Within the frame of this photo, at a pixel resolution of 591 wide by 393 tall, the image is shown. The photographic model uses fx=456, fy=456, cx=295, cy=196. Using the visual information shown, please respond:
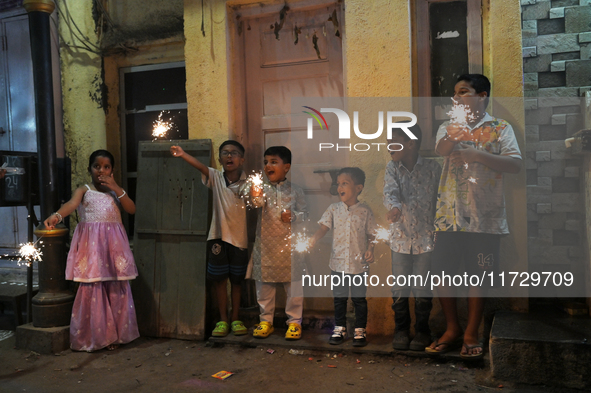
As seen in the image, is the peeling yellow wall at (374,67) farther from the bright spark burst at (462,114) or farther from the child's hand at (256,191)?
the child's hand at (256,191)

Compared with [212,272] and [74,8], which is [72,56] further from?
[212,272]

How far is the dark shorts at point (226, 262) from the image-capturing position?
14.1ft

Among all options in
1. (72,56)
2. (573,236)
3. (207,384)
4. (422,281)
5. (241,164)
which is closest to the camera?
(207,384)

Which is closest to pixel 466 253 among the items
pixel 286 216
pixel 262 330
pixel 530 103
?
pixel 286 216

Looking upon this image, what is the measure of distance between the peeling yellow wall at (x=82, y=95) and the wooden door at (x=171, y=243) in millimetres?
1007

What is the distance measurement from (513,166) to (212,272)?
9.01 ft

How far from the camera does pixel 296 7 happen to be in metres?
4.55

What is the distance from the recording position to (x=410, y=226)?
377cm

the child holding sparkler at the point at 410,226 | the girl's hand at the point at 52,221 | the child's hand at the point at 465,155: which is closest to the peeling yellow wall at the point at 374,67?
the child holding sparkler at the point at 410,226

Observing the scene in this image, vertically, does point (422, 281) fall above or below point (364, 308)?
above

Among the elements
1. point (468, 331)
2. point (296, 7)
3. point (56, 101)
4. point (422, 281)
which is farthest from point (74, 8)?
point (468, 331)

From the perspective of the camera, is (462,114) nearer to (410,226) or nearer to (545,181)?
(410,226)

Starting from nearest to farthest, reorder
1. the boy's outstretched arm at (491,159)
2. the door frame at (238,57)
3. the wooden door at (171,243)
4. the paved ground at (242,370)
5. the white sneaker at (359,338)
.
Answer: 1. the paved ground at (242,370)
2. the boy's outstretched arm at (491,159)
3. the white sneaker at (359,338)
4. the wooden door at (171,243)
5. the door frame at (238,57)

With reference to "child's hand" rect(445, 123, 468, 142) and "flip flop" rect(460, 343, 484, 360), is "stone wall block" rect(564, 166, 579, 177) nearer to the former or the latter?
"child's hand" rect(445, 123, 468, 142)
